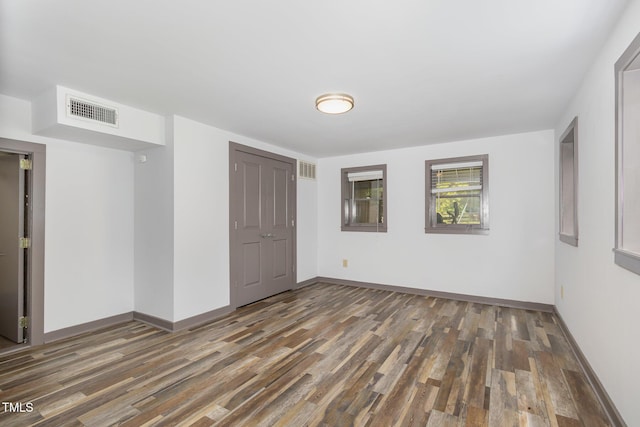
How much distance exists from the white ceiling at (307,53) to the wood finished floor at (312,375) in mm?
2415

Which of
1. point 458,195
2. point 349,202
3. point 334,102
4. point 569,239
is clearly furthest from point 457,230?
point 334,102

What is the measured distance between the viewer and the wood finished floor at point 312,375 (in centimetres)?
197

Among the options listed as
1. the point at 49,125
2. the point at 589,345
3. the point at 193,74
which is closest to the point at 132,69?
the point at 193,74

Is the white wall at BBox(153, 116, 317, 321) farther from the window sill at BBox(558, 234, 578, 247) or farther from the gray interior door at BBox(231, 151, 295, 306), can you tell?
the window sill at BBox(558, 234, 578, 247)

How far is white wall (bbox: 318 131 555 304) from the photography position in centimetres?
417

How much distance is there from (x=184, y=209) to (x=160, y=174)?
1.68ft

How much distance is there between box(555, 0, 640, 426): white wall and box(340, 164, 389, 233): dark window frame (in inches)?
106

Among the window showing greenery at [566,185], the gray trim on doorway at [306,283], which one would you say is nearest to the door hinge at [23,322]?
the gray trim on doorway at [306,283]

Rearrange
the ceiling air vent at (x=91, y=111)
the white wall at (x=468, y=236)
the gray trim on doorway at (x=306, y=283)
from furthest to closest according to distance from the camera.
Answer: the gray trim on doorway at (x=306, y=283), the white wall at (x=468, y=236), the ceiling air vent at (x=91, y=111)

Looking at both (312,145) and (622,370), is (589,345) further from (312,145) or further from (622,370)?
(312,145)

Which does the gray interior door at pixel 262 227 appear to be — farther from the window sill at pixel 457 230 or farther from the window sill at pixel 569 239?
the window sill at pixel 569 239

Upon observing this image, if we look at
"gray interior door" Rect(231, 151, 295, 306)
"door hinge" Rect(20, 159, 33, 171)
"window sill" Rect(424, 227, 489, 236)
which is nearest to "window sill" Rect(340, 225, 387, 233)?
"window sill" Rect(424, 227, 489, 236)

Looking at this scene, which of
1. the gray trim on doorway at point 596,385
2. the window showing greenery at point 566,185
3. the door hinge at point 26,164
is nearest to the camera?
the gray trim on doorway at point 596,385

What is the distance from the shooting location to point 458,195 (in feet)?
15.6
